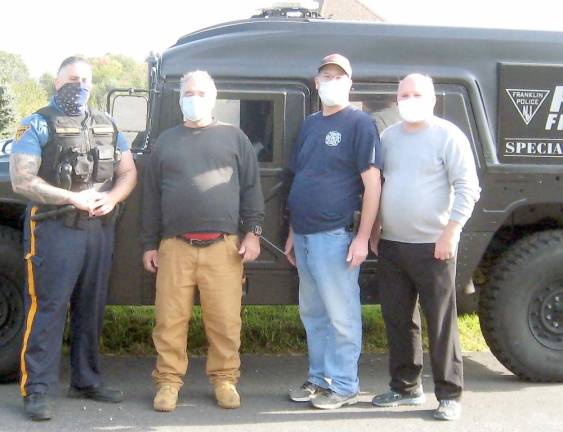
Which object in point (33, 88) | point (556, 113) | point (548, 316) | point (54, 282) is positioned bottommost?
point (548, 316)

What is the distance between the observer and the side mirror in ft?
18.2

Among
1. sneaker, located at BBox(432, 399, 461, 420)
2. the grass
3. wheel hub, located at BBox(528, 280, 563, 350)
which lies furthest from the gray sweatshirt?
the grass

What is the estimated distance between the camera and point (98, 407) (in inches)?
189

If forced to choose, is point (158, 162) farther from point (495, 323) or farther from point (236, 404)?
point (495, 323)

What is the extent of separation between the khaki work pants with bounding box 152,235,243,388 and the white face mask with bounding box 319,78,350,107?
3.07ft

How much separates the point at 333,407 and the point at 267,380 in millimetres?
801

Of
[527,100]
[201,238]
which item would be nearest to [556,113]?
[527,100]

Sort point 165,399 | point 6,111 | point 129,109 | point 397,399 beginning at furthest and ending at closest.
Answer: point 6,111 < point 129,109 < point 397,399 < point 165,399

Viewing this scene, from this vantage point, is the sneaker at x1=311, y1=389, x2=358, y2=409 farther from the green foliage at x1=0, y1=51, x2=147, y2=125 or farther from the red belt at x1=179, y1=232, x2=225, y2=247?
the green foliage at x1=0, y1=51, x2=147, y2=125

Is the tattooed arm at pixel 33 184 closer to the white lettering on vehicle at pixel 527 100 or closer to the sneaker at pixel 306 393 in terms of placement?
the sneaker at pixel 306 393

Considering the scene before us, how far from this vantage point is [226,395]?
15.7 feet

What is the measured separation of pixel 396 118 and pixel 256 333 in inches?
87.5

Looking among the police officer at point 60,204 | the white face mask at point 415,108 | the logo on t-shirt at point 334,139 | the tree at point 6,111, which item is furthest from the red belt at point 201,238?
the tree at point 6,111

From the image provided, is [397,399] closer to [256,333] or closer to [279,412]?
[279,412]
